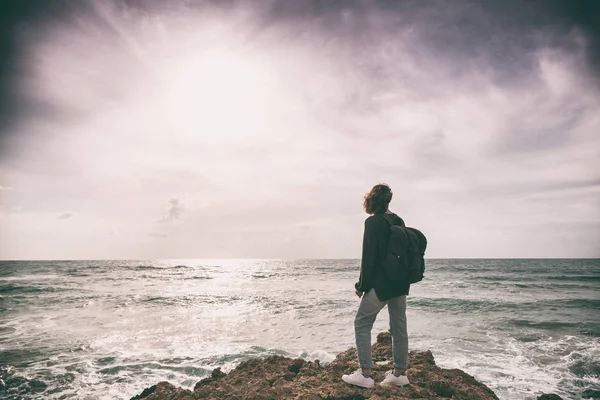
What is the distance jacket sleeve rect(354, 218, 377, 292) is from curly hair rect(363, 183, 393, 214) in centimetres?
19

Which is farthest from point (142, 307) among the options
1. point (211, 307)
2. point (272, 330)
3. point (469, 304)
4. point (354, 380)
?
point (469, 304)

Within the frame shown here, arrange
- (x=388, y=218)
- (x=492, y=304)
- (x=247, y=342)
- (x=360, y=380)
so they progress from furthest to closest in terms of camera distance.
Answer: (x=492, y=304), (x=247, y=342), (x=360, y=380), (x=388, y=218)

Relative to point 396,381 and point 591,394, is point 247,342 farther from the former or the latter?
point 591,394

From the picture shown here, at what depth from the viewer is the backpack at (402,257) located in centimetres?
355

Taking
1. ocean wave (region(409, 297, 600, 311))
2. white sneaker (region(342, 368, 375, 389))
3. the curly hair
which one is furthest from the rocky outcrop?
ocean wave (region(409, 297, 600, 311))

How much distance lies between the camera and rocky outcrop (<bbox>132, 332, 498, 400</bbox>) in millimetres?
3848

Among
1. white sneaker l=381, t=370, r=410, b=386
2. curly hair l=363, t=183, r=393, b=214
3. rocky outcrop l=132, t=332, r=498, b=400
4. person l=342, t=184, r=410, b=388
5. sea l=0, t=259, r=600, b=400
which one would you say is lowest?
sea l=0, t=259, r=600, b=400

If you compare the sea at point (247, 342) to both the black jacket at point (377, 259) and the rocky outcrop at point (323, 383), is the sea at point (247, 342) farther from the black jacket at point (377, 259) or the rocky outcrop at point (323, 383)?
the black jacket at point (377, 259)

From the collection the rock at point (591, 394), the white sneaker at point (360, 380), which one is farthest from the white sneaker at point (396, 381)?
the rock at point (591, 394)

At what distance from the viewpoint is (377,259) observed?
3646mm

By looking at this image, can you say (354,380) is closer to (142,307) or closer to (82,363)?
(82,363)

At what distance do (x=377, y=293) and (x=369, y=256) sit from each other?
409mm

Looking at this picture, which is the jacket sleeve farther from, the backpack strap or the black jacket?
the backpack strap

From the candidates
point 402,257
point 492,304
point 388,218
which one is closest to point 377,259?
point 402,257
